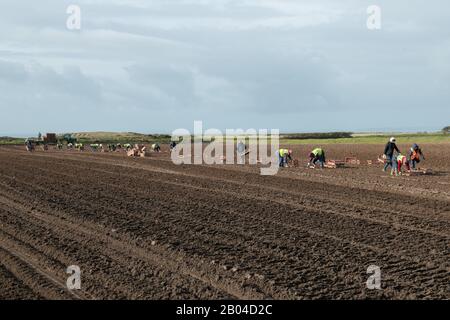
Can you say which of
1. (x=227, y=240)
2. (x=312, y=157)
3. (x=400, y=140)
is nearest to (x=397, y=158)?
(x=312, y=157)

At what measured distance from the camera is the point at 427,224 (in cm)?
1139

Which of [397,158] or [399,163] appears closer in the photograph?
[399,163]

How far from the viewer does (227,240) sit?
10.0m

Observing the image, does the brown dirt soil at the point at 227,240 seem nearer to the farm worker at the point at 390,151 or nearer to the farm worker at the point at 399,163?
the farm worker at the point at 399,163

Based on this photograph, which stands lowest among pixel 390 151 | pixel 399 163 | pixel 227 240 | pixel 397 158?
pixel 227 240

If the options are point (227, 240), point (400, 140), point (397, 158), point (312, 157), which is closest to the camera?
point (227, 240)

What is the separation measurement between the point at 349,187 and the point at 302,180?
2.60 m

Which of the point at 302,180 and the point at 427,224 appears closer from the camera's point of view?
the point at 427,224

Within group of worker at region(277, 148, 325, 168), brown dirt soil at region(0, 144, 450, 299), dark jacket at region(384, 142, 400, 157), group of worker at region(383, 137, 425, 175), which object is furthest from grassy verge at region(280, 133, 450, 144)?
brown dirt soil at region(0, 144, 450, 299)

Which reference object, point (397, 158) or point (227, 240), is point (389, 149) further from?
point (227, 240)

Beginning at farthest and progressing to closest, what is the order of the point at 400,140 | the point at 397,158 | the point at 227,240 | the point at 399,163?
1. the point at 400,140
2. the point at 397,158
3. the point at 399,163
4. the point at 227,240
